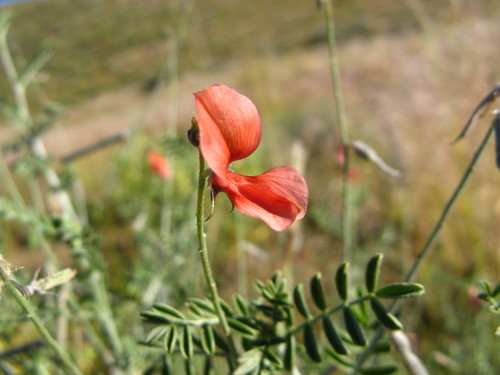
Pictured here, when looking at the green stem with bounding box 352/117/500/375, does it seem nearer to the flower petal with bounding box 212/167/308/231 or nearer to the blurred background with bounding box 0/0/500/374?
the flower petal with bounding box 212/167/308/231

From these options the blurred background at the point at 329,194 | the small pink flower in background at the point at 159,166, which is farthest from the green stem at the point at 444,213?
the small pink flower in background at the point at 159,166

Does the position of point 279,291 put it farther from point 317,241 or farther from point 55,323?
point 317,241

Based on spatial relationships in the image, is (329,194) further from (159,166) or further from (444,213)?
(444,213)

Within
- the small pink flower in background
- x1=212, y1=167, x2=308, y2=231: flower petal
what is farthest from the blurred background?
x1=212, y1=167, x2=308, y2=231: flower petal

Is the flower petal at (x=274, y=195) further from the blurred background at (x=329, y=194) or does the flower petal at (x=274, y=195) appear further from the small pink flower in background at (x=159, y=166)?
the small pink flower in background at (x=159, y=166)

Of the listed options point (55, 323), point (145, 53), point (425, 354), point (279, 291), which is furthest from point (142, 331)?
point (145, 53)

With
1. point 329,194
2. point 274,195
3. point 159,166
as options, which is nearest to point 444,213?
point 274,195

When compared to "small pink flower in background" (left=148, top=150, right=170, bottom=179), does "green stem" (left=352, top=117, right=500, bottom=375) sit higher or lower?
higher
